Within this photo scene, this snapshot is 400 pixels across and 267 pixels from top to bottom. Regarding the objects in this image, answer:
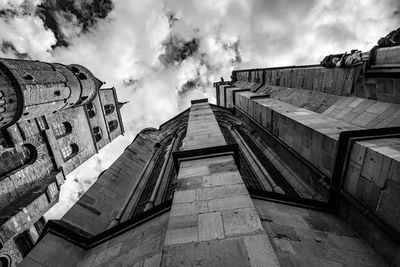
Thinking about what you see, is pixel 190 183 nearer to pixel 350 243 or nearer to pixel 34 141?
pixel 350 243

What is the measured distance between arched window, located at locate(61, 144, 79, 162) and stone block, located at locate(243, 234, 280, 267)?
2405 cm

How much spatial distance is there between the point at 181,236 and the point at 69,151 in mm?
24779

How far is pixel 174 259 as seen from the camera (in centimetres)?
268

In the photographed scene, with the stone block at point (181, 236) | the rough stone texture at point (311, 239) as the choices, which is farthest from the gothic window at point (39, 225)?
the rough stone texture at point (311, 239)

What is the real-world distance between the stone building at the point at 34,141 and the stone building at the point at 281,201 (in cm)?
1029

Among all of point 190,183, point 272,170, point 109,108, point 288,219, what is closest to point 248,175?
point 272,170

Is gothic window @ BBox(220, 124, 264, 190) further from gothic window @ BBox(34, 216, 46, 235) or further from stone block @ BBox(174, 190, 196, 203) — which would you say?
gothic window @ BBox(34, 216, 46, 235)

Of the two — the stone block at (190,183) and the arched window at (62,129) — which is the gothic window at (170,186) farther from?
the arched window at (62,129)

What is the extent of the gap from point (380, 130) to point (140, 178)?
29.3ft

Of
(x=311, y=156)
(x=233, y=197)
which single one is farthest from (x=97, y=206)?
(x=311, y=156)

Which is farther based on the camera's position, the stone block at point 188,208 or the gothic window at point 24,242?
the gothic window at point 24,242

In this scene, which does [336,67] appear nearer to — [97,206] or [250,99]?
[250,99]

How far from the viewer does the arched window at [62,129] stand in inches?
854

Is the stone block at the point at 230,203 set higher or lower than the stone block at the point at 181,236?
higher
